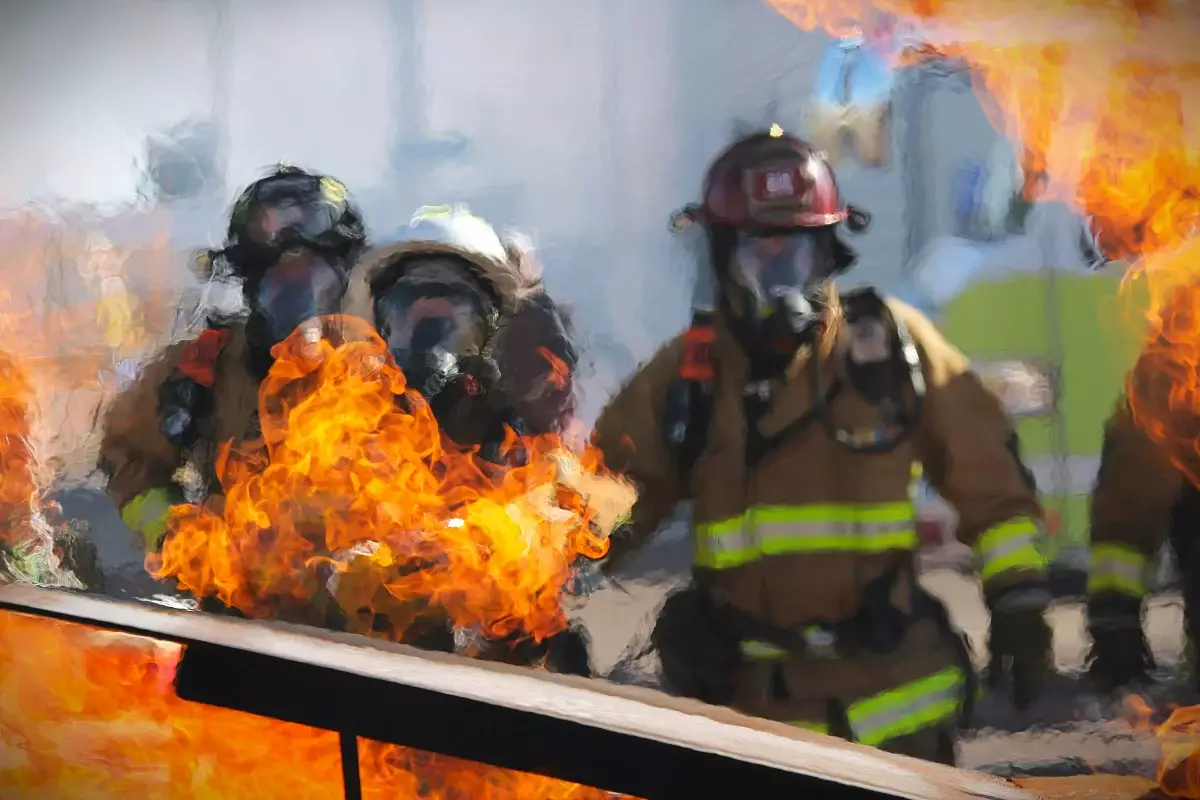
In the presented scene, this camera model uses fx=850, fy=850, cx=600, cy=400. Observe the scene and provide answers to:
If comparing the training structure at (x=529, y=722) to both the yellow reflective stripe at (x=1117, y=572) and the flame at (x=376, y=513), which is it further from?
the yellow reflective stripe at (x=1117, y=572)

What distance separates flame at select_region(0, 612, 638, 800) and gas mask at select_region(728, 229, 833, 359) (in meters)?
0.85

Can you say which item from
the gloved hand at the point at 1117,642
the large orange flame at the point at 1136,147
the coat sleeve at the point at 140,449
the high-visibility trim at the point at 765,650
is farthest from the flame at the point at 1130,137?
the coat sleeve at the point at 140,449

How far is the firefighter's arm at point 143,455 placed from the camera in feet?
5.64

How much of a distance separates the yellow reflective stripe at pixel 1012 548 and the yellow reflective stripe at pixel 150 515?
1511mm

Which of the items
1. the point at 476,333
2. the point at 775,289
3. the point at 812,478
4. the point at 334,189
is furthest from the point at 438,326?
the point at 812,478

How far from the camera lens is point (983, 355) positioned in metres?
1.25

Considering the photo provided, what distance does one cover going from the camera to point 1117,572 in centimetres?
126

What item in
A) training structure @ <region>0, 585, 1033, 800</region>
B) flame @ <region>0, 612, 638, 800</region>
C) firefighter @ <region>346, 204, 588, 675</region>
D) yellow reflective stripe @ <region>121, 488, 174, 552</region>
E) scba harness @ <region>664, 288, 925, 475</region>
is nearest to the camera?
training structure @ <region>0, 585, 1033, 800</region>

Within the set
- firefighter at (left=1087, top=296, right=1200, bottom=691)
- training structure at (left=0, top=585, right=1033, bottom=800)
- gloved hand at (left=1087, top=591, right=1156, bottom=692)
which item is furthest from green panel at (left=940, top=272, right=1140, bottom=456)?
training structure at (left=0, top=585, right=1033, bottom=800)

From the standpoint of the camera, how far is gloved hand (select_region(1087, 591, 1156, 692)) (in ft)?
4.13

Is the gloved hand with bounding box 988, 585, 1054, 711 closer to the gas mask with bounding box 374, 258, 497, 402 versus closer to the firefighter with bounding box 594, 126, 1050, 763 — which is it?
the firefighter with bounding box 594, 126, 1050, 763

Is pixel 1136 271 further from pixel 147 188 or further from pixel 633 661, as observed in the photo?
pixel 147 188

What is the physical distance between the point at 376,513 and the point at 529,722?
64 centimetres

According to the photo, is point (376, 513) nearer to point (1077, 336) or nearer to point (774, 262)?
point (774, 262)
